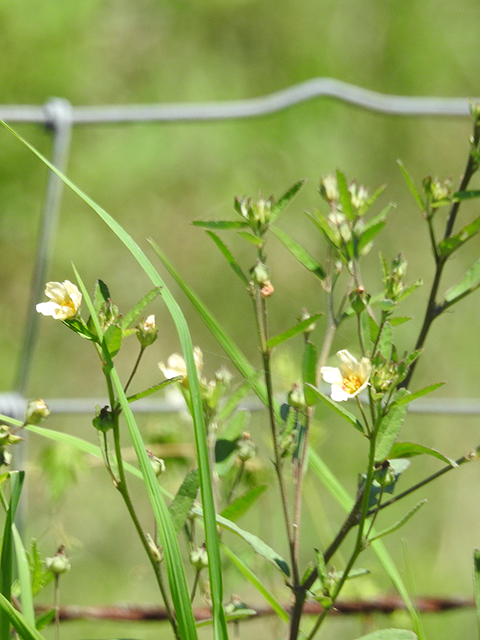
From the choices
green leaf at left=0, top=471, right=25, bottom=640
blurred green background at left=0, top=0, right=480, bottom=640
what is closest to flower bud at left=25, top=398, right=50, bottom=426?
green leaf at left=0, top=471, right=25, bottom=640

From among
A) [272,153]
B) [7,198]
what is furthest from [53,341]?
[272,153]

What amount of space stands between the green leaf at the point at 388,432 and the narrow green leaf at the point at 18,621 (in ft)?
0.57

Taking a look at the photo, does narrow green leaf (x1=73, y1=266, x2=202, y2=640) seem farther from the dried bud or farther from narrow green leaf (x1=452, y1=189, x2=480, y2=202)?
narrow green leaf (x1=452, y1=189, x2=480, y2=202)

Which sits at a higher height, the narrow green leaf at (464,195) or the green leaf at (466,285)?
the narrow green leaf at (464,195)

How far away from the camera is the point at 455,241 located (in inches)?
16.1

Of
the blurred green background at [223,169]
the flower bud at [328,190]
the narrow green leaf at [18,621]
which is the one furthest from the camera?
the blurred green background at [223,169]

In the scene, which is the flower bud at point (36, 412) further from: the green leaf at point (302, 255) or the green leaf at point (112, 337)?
the green leaf at point (302, 255)

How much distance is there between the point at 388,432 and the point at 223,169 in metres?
1.68

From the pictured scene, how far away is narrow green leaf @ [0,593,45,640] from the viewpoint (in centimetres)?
36

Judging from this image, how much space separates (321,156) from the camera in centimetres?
200

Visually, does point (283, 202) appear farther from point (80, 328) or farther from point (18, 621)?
point (18, 621)

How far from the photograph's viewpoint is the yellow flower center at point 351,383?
385mm

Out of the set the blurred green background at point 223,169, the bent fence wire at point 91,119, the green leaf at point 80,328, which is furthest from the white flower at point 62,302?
the blurred green background at point 223,169

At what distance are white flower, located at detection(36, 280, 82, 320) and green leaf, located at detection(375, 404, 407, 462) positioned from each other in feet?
0.51
